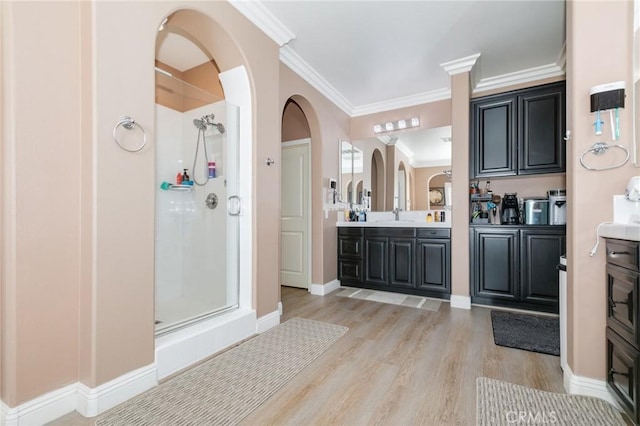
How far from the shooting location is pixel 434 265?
3.55 metres

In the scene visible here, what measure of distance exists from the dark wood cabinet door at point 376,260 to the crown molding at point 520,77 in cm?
231

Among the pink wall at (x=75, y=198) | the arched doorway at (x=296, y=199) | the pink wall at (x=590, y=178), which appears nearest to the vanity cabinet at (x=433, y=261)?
the arched doorway at (x=296, y=199)

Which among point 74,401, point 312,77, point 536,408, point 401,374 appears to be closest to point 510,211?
point 536,408

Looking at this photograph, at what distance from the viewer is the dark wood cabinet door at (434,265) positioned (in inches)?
137

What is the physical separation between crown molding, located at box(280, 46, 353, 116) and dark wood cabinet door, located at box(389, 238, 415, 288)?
6.87ft

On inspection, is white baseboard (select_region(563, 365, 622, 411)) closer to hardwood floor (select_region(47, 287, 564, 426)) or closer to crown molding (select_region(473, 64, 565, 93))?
hardwood floor (select_region(47, 287, 564, 426))

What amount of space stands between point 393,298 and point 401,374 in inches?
71.6

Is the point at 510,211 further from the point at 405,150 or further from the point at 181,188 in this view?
the point at 181,188

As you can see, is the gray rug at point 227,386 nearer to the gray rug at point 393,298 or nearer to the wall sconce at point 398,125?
the gray rug at point 393,298


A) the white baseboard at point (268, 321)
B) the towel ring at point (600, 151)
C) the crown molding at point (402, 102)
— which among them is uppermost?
the crown molding at point (402, 102)

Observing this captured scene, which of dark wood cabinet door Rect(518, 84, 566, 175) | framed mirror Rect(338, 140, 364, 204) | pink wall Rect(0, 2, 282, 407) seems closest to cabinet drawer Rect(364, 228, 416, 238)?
framed mirror Rect(338, 140, 364, 204)

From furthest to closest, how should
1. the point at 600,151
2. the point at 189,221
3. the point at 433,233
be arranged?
the point at 433,233 < the point at 189,221 < the point at 600,151

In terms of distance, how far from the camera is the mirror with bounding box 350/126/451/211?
390cm

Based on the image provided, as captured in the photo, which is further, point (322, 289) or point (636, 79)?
point (322, 289)
